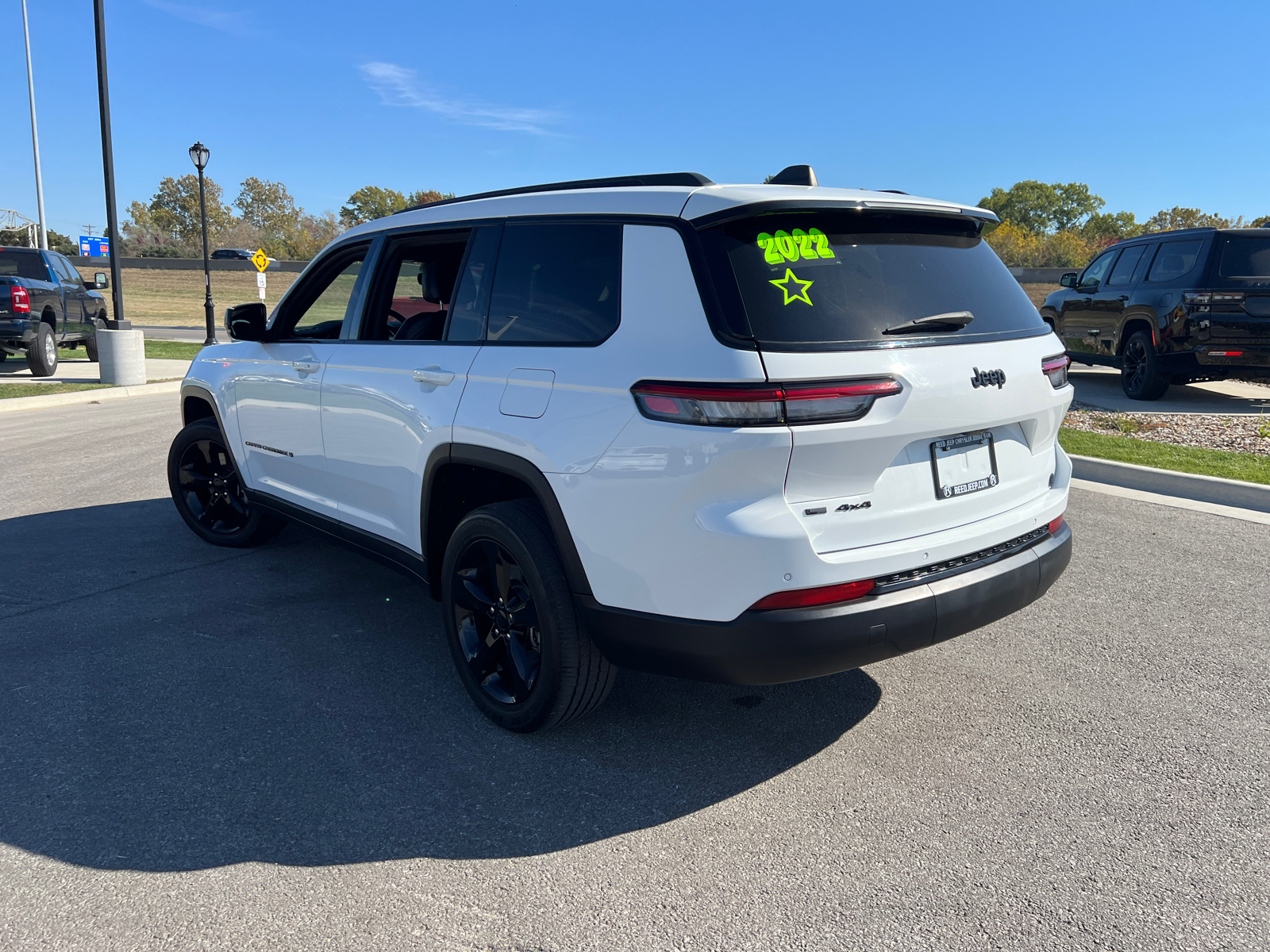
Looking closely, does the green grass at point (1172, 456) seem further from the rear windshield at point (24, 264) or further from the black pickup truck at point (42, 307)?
the rear windshield at point (24, 264)

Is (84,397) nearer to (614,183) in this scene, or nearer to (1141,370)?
(614,183)

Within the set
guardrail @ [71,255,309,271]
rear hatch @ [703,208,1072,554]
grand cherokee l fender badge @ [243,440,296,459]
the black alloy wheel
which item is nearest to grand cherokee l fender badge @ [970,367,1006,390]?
rear hatch @ [703,208,1072,554]

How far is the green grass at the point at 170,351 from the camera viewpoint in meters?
19.6

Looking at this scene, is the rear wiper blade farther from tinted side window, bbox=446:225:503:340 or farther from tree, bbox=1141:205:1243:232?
tree, bbox=1141:205:1243:232

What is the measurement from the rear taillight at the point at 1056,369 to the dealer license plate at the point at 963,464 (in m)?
0.42

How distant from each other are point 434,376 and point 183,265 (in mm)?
61727

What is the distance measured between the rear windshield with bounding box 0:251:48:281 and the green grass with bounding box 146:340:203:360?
3519mm

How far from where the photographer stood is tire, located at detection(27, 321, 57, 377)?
14.8 metres

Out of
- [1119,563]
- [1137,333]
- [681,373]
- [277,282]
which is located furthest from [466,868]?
[277,282]

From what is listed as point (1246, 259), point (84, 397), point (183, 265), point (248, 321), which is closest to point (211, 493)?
point (248, 321)

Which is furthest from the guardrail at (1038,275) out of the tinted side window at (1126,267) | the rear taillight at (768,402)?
the rear taillight at (768,402)

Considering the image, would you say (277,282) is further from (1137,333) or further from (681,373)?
(681,373)

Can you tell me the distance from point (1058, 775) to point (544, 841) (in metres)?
1.69

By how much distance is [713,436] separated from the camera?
2613 mm
